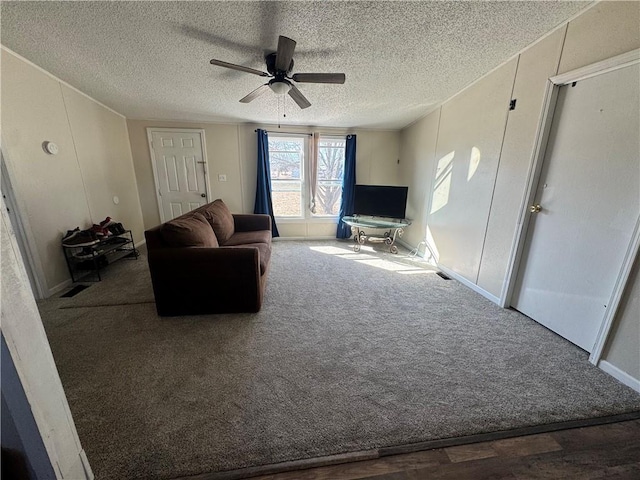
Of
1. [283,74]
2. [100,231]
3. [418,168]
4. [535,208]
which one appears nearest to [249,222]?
[100,231]

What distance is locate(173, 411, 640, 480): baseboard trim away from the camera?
1.05 m

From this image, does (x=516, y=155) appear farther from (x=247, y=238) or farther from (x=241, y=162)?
(x=241, y=162)

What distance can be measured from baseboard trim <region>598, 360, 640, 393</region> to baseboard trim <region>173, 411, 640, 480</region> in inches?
8.8

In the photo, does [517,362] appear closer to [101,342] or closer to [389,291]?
[389,291]

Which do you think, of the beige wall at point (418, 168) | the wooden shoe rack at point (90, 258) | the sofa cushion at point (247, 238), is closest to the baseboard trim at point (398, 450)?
the sofa cushion at point (247, 238)

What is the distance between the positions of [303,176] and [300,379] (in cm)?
382

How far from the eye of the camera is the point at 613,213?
162 cm

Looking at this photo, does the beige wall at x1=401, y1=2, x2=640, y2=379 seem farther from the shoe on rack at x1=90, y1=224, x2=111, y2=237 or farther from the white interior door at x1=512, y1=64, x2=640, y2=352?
the shoe on rack at x1=90, y1=224, x2=111, y2=237

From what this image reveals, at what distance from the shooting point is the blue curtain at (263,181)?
14.2ft

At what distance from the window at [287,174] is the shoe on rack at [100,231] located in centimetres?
253

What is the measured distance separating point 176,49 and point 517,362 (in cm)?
366

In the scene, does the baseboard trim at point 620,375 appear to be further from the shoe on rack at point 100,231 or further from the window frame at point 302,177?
the shoe on rack at point 100,231

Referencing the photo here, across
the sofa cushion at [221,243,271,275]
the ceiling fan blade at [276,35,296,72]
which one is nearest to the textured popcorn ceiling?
the ceiling fan blade at [276,35,296,72]

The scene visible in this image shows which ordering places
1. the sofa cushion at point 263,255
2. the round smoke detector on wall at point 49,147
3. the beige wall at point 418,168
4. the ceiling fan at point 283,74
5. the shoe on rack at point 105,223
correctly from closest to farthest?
the ceiling fan at point 283,74 → the sofa cushion at point 263,255 → the round smoke detector on wall at point 49,147 → the shoe on rack at point 105,223 → the beige wall at point 418,168
